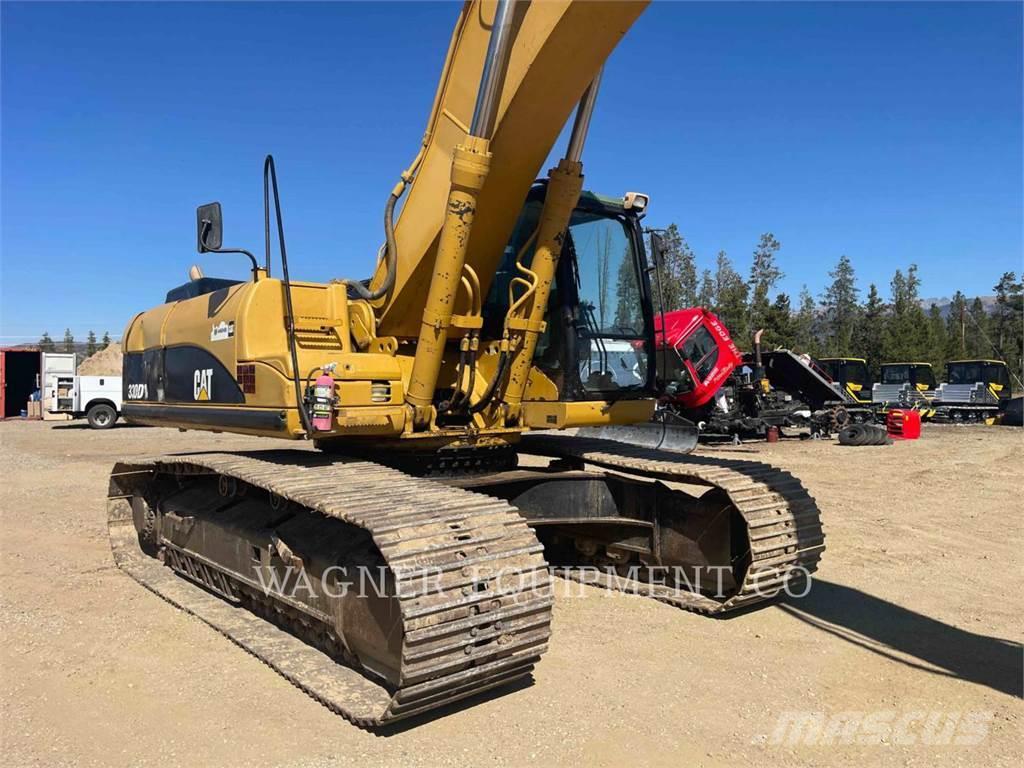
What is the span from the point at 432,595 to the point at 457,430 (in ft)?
5.84

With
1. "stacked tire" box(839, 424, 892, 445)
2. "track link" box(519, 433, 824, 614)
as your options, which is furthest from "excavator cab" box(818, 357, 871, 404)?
"track link" box(519, 433, 824, 614)

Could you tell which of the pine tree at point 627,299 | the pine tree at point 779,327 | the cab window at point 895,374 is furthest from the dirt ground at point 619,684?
the pine tree at point 779,327

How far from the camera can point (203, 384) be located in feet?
19.5

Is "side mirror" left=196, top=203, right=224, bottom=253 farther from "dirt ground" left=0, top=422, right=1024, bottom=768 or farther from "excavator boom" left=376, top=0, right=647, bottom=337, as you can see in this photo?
"dirt ground" left=0, top=422, right=1024, bottom=768

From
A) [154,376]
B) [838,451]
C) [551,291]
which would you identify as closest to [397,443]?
[551,291]

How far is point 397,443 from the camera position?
531 cm

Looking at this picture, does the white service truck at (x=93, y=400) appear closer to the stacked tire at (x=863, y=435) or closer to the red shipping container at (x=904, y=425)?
the stacked tire at (x=863, y=435)

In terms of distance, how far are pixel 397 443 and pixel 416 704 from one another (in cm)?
204

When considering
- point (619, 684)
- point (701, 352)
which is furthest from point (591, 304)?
point (701, 352)

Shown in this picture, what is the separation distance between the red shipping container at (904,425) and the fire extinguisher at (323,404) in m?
18.4

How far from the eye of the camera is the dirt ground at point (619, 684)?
3512mm

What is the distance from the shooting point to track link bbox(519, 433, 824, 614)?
511 centimetres

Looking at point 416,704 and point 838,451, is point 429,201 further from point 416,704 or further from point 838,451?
point 838,451

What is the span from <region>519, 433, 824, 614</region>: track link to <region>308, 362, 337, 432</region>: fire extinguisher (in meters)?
2.18
